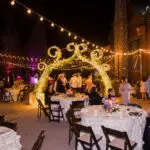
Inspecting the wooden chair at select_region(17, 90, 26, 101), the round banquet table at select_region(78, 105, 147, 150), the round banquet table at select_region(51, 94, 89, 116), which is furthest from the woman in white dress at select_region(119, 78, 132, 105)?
the wooden chair at select_region(17, 90, 26, 101)

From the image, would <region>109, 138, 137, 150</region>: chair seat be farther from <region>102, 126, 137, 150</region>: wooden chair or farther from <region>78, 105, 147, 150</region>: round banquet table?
<region>78, 105, 147, 150</region>: round banquet table

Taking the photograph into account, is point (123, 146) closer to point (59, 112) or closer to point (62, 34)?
point (59, 112)

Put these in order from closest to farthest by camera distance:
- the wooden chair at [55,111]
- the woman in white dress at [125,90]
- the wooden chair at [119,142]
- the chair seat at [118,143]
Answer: the wooden chair at [119,142] < the chair seat at [118,143] < the wooden chair at [55,111] < the woman in white dress at [125,90]

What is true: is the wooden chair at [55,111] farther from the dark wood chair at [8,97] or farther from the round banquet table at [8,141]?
the dark wood chair at [8,97]

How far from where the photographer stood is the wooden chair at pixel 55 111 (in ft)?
32.9

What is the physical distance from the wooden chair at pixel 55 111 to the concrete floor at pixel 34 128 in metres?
0.26

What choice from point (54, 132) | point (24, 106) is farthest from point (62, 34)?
point (54, 132)

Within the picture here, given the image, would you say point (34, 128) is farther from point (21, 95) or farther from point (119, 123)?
point (21, 95)

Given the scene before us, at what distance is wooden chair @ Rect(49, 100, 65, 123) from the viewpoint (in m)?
10.0

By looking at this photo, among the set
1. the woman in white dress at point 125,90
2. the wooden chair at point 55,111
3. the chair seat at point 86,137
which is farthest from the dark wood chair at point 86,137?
the woman in white dress at point 125,90

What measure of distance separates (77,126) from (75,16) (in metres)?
16.1

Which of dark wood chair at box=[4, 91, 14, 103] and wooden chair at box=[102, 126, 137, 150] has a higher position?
dark wood chair at box=[4, 91, 14, 103]

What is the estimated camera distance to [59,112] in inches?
397

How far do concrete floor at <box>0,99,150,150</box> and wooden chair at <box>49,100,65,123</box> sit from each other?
0.26 m
